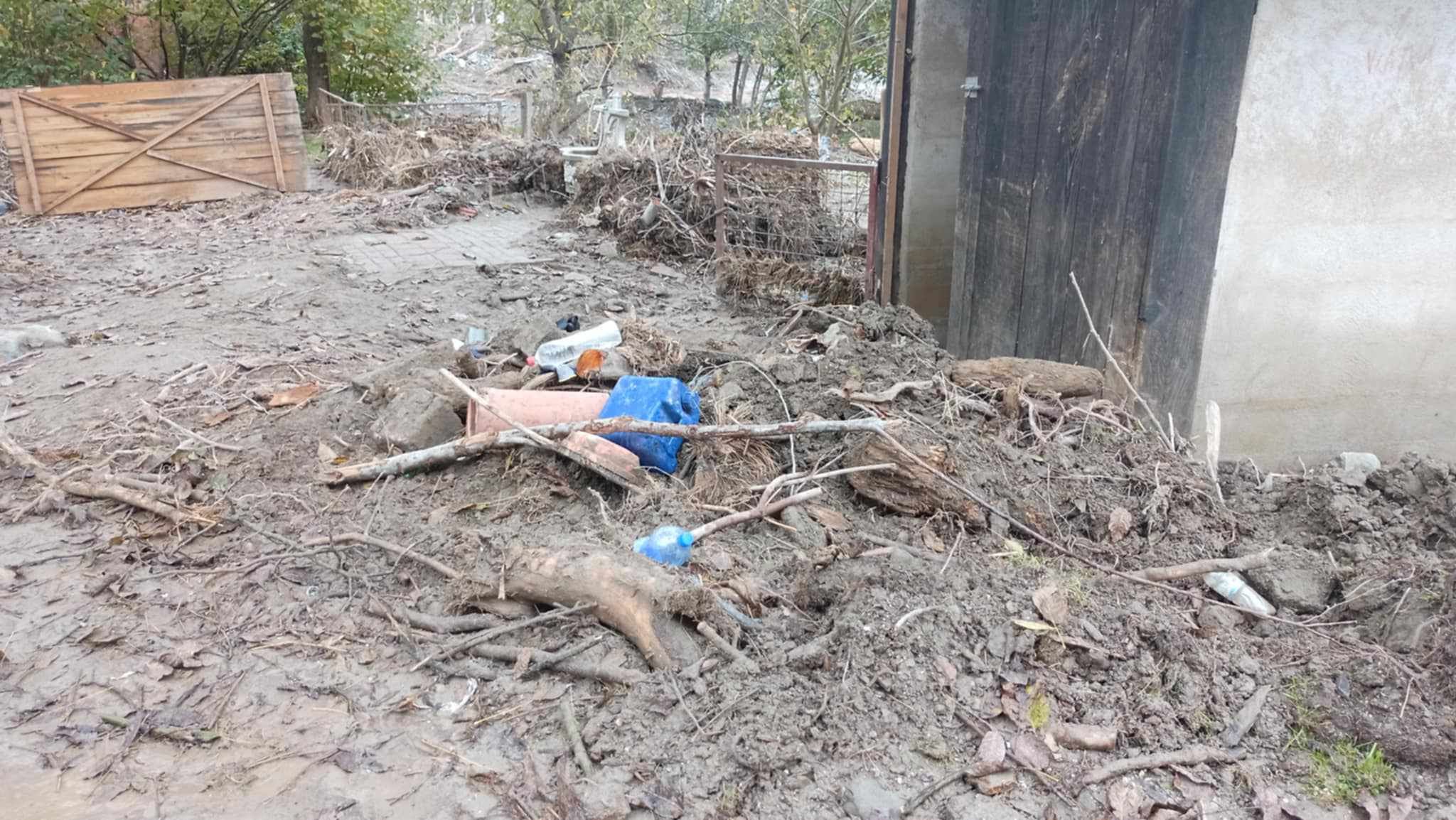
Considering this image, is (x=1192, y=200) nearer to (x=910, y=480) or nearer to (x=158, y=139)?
(x=910, y=480)

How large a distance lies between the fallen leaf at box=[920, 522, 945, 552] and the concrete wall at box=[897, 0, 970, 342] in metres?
2.74

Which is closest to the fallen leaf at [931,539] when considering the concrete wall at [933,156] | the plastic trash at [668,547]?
the plastic trash at [668,547]

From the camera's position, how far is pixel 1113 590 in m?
2.96

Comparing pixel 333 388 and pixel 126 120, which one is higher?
pixel 126 120

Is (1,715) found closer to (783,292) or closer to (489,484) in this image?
(489,484)

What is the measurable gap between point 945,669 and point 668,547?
40.7 inches

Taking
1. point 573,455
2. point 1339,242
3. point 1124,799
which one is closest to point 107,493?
point 573,455

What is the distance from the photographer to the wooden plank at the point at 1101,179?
405cm

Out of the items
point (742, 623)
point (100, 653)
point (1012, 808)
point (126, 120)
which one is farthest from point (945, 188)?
point (126, 120)

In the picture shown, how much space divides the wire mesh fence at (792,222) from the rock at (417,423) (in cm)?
342

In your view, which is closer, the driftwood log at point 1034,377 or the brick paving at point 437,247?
the driftwood log at point 1034,377

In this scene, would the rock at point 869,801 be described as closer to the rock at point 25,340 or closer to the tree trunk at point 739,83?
the rock at point 25,340

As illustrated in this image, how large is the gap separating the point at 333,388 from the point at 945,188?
153 inches

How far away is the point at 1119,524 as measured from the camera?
3322 mm
